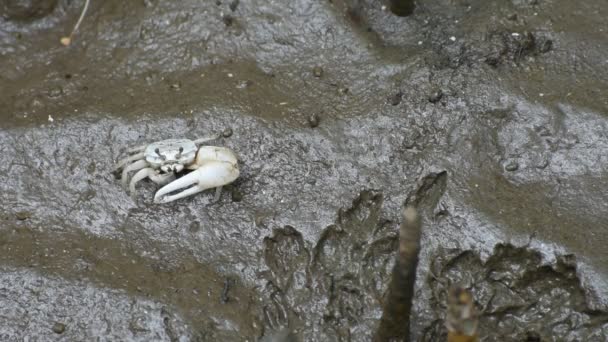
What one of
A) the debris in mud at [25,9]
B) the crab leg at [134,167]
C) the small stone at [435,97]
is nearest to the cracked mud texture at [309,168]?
the small stone at [435,97]

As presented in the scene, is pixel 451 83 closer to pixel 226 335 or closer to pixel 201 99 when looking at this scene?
pixel 201 99

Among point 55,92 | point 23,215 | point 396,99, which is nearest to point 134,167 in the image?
point 23,215

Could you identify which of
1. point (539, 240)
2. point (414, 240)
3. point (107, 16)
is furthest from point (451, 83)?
point (107, 16)

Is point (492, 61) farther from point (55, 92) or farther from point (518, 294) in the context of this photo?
point (55, 92)

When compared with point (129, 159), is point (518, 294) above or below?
below

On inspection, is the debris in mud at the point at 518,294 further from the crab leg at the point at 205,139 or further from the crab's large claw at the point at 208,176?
the crab leg at the point at 205,139
